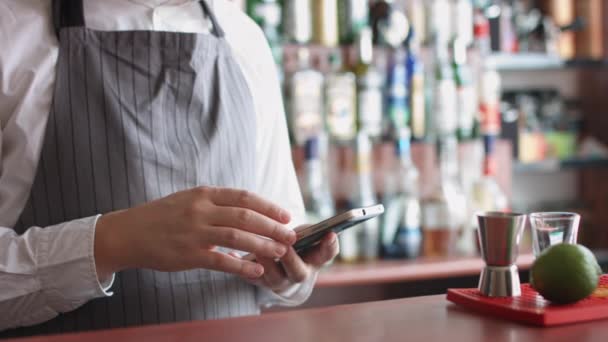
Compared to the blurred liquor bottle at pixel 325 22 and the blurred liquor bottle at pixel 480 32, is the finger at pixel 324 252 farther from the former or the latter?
the blurred liquor bottle at pixel 480 32

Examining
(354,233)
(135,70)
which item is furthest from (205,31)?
(354,233)

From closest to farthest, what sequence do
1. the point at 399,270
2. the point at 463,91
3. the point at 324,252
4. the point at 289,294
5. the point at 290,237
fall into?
the point at 290,237 → the point at 324,252 → the point at 289,294 → the point at 399,270 → the point at 463,91

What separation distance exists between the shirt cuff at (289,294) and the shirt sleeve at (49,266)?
1.20 feet

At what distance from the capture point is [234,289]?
1306 millimetres

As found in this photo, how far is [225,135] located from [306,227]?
29cm

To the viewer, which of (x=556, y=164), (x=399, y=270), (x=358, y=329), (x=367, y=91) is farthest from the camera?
(x=556, y=164)

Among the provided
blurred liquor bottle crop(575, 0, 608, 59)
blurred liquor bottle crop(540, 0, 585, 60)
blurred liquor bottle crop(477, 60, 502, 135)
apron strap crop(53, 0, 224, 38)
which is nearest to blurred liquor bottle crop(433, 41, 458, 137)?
blurred liquor bottle crop(477, 60, 502, 135)

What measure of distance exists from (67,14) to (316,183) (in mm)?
1439

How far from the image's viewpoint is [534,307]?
3.15 ft

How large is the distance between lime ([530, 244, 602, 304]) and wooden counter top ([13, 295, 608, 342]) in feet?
0.15

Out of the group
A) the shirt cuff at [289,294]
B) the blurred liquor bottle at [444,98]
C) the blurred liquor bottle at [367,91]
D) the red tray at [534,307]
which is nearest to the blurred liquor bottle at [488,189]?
the blurred liquor bottle at [444,98]

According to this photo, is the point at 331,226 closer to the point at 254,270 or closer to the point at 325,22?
the point at 254,270

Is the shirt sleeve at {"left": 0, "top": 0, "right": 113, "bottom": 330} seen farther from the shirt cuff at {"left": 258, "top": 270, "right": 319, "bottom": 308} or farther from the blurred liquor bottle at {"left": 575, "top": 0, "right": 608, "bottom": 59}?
the blurred liquor bottle at {"left": 575, "top": 0, "right": 608, "bottom": 59}

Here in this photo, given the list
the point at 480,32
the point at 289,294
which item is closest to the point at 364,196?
the point at 480,32
